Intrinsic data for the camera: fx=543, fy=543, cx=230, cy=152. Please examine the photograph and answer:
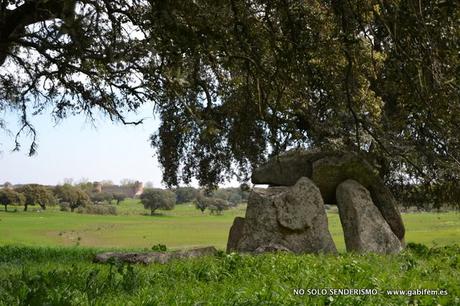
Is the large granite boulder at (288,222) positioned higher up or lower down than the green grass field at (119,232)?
higher up

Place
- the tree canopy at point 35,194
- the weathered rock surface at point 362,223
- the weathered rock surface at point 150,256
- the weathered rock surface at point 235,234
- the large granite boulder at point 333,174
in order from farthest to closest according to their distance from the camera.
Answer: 1. the tree canopy at point 35,194
2. the weathered rock surface at point 235,234
3. the large granite boulder at point 333,174
4. the weathered rock surface at point 362,223
5. the weathered rock surface at point 150,256

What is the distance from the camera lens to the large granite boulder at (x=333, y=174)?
16391 millimetres

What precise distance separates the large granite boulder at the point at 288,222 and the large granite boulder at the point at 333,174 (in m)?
1.68

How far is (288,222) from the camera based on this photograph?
1435 centimetres

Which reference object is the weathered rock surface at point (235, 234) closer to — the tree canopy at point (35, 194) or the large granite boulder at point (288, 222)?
the large granite boulder at point (288, 222)

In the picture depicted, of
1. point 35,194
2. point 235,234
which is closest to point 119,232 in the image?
point 35,194

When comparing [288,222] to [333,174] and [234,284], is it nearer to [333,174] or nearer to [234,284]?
[333,174]

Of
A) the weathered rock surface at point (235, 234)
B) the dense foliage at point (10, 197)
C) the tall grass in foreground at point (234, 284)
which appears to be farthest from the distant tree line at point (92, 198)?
the tall grass in foreground at point (234, 284)

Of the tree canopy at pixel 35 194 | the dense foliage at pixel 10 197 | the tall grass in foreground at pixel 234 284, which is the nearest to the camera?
the tall grass in foreground at pixel 234 284

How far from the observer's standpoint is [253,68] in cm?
846

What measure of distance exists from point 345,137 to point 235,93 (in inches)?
124

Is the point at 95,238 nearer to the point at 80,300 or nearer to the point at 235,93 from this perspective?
the point at 235,93

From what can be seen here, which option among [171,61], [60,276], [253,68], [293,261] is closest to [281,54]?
[253,68]

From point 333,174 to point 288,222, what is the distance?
117 inches
